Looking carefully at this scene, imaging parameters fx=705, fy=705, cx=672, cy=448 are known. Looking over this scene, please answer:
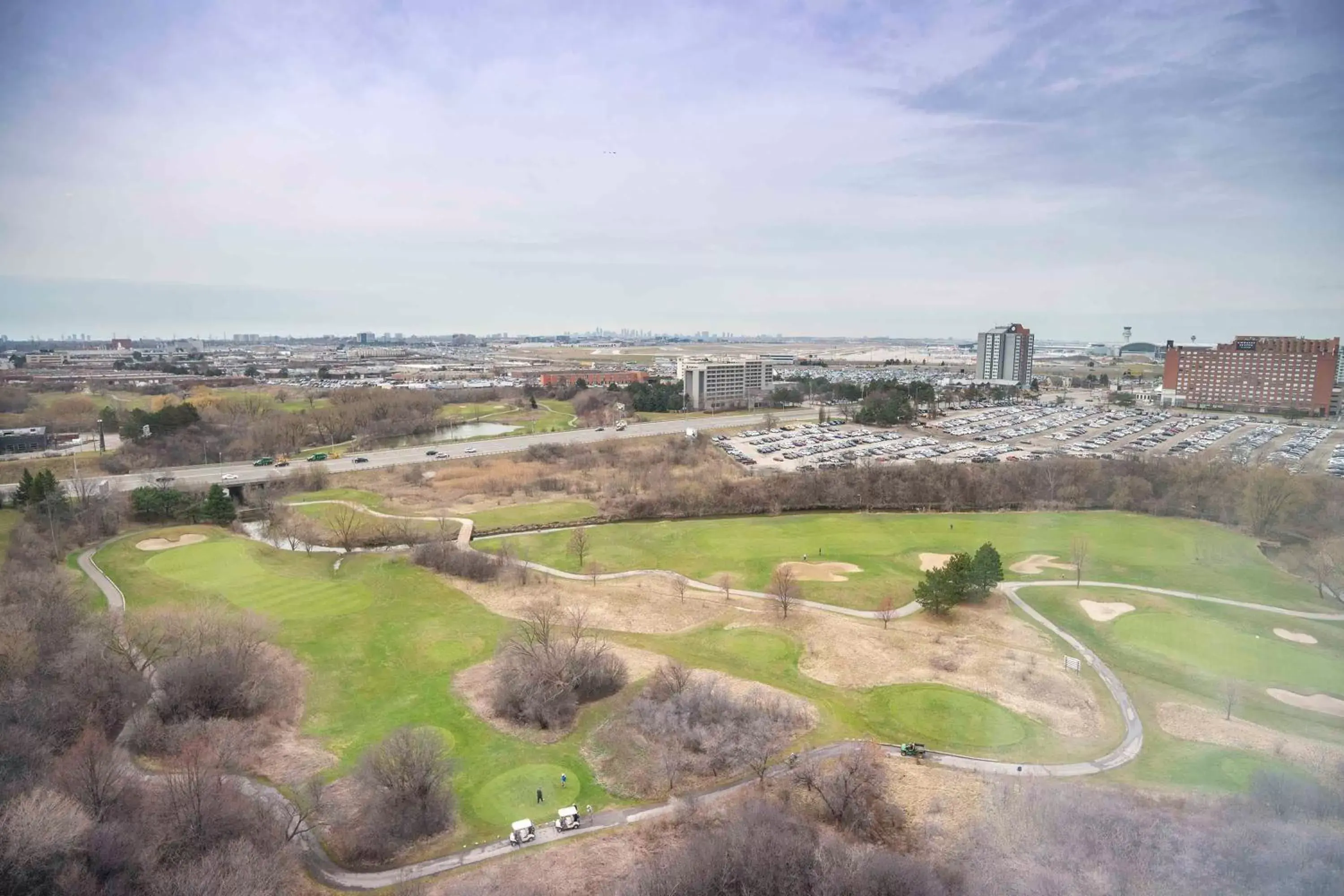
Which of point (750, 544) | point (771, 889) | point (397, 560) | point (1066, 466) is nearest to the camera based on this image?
point (771, 889)

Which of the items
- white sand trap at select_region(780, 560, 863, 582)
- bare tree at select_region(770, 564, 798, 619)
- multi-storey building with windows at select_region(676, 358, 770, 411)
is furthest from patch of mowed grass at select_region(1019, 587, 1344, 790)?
multi-storey building with windows at select_region(676, 358, 770, 411)

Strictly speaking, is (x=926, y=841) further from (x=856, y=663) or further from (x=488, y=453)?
(x=488, y=453)

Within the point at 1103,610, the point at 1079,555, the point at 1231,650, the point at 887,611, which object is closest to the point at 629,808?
the point at 887,611

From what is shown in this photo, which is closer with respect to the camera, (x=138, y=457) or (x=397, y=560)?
(x=397, y=560)

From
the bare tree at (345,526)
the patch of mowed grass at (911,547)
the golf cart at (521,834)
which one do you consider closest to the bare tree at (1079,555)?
the patch of mowed grass at (911,547)

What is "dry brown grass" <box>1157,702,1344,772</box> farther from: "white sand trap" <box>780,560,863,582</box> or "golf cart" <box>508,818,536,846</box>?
"golf cart" <box>508,818,536,846</box>

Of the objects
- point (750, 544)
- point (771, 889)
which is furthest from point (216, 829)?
point (750, 544)
